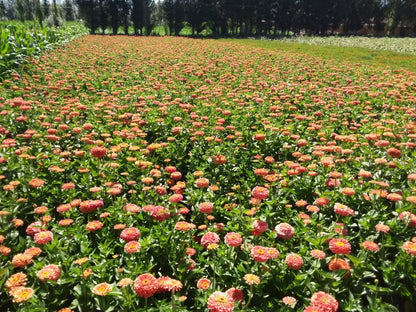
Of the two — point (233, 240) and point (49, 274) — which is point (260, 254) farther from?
point (49, 274)

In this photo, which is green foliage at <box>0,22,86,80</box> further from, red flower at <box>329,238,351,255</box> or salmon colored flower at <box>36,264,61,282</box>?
red flower at <box>329,238,351,255</box>

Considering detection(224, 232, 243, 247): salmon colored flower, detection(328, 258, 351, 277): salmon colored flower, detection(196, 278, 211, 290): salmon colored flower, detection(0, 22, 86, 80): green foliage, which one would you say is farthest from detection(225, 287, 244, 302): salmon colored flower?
detection(0, 22, 86, 80): green foliage

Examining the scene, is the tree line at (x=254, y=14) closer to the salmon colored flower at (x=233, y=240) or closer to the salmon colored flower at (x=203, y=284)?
the salmon colored flower at (x=233, y=240)

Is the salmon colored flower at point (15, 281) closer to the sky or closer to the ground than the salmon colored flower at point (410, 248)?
closer to the ground

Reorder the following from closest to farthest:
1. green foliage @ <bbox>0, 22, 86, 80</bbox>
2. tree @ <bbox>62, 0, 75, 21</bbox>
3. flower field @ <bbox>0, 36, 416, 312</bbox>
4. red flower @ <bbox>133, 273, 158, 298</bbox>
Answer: red flower @ <bbox>133, 273, 158, 298</bbox> → flower field @ <bbox>0, 36, 416, 312</bbox> → green foliage @ <bbox>0, 22, 86, 80</bbox> → tree @ <bbox>62, 0, 75, 21</bbox>

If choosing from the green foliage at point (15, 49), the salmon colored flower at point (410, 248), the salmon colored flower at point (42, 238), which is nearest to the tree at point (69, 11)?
the green foliage at point (15, 49)

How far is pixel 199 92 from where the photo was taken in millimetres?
8727

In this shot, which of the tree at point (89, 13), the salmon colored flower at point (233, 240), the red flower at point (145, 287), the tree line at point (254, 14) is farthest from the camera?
the tree line at point (254, 14)

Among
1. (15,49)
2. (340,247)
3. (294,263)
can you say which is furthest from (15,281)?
(15,49)

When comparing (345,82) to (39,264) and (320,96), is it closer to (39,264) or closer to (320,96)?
(320,96)

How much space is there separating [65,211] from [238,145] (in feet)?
10.1

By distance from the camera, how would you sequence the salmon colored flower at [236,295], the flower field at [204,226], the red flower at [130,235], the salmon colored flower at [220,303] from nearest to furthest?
the salmon colored flower at [220,303]
the salmon colored flower at [236,295]
the flower field at [204,226]
the red flower at [130,235]

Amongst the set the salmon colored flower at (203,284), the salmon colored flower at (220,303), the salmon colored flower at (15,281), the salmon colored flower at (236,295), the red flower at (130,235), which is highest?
the red flower at (130,235)

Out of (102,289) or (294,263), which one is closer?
(102,289)
